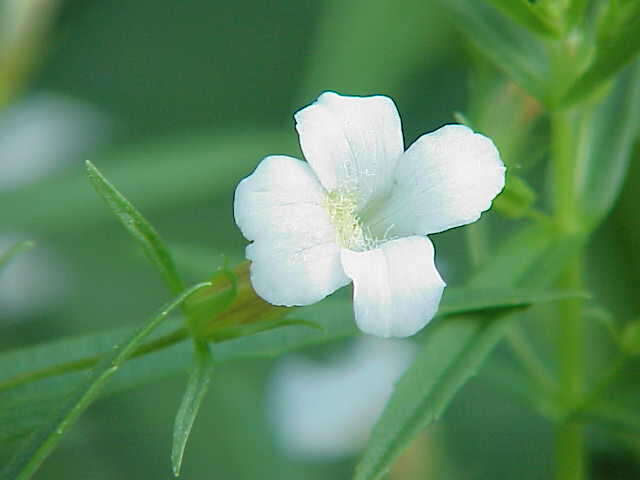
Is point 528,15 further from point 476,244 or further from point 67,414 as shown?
point 67,414

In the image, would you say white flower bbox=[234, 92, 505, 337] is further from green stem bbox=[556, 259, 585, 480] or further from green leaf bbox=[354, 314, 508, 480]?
green stem bbox=[556, 259, 585, 480]

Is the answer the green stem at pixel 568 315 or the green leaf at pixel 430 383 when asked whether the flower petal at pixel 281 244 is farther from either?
the green stem at pixel 568 315

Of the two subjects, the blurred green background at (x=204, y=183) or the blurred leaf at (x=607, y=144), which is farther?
the blurred green background at (x=204, y=183)

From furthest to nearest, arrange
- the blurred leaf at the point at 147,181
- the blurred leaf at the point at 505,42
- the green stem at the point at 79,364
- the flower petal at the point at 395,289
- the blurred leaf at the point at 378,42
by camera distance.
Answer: the blurred leaf at the point at 378,42 < the blurred leaf at the point at 147,181 < the blurred leaf at the point at 505,42 < the green stem at the point at 79,364 < the flower petal at the point at 395,289

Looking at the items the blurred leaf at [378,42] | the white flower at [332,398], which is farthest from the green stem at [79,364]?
the blurred leaf at [378,42]

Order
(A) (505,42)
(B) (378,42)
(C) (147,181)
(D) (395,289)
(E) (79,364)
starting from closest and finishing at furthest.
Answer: (D) (395,289) < (E) (79,364) < (A) (505,42) < (C) (147,181) < (B) (378,42)

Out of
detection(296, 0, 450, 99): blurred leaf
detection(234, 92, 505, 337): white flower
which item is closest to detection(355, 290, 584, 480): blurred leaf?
detection(234, 92, 505, 337): white flower

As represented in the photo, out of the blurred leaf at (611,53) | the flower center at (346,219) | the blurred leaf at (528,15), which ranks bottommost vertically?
the flower center at (346,219)

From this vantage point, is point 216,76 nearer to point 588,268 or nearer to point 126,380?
point 588,268

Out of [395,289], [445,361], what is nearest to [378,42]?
[445,361]
